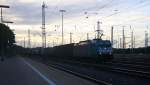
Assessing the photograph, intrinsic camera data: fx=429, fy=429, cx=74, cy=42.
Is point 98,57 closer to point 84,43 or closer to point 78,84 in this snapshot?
point 84,43

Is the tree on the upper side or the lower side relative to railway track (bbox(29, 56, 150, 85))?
upper

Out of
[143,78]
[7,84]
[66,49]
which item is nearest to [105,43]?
[66,49]

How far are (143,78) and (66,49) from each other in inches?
2553

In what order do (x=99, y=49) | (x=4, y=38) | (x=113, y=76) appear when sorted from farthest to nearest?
(x=4, y=38)
(x=99, y=49)
(x=113, y=76)

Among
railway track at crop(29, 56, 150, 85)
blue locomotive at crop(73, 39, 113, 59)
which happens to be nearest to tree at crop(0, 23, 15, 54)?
blue locomotive at crop(73, 39, 113, 59)

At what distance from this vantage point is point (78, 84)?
23.3 m

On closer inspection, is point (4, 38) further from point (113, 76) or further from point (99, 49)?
point (113, 76)

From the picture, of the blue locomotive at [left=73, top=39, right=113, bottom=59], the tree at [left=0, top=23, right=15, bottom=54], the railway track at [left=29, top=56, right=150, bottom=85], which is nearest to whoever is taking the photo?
the railway track at [left=29, top=56, right=150, bottom=85]

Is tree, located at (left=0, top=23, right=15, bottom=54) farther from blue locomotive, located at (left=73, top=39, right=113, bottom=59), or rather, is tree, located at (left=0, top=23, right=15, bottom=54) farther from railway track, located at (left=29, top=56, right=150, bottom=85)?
railway track, located at (left=29, top=56, right=150, bottom=85)

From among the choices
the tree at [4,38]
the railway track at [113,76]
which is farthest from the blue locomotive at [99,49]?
the tree at [4,38]

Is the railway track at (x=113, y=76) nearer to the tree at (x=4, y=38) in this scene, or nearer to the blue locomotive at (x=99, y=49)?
the blue locomotive at (x=99, y=49)

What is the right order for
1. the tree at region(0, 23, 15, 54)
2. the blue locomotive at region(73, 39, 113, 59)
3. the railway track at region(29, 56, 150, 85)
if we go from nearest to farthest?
the railway track at region(29, 56, 150, 85) → the blue locomotive at region(73, 39, 113, 59) → the tree at region(0, 23, 15, 54)

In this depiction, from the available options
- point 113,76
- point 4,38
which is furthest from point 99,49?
point 4,38

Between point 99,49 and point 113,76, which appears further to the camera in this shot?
point 99,49
